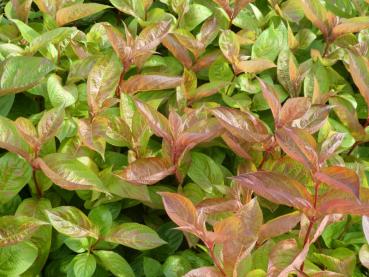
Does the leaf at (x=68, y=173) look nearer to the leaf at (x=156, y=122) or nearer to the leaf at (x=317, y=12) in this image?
the leaf at (x=156, y=122)

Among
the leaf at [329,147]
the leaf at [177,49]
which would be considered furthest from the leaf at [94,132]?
the leaf at [329,147]

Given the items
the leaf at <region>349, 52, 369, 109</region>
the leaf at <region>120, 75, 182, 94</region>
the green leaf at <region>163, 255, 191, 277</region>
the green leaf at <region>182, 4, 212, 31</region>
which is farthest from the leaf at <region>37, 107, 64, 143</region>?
the leaf at <region>349, 52, 369, 109</region>

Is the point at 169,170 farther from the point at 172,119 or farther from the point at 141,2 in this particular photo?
the point at 141,2

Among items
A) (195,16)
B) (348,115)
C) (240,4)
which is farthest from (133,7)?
(348,115)

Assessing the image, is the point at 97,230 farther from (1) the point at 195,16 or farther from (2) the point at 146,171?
(1) the point at 195,16

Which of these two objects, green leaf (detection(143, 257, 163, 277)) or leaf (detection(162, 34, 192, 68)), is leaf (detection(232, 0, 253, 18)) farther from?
green leaf (detection(143, 257, 163, 277))

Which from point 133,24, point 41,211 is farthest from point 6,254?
point 133,24
